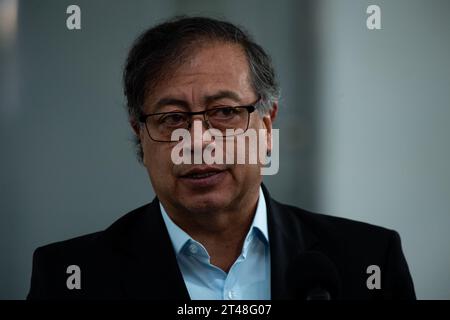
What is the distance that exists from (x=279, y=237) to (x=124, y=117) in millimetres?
772

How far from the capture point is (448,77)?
7.65 feet

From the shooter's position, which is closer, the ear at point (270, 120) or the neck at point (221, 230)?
the neck at point (221, 230)

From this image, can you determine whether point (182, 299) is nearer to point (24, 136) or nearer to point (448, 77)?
point (24, 136)

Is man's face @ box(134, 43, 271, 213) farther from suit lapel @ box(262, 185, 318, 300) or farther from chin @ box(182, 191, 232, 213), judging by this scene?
Result: suit lapel @ box(262, 185, 318, 300)

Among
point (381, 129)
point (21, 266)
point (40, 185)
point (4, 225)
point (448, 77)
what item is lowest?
point (21, 266)

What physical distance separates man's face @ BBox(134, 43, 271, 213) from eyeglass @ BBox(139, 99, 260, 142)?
0.05 feet

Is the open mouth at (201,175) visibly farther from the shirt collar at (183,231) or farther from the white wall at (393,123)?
the white wall at (393,123)

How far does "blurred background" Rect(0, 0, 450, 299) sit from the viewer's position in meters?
2.25

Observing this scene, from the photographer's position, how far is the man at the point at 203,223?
179 cm

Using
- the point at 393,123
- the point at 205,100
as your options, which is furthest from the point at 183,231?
the point at 393,123

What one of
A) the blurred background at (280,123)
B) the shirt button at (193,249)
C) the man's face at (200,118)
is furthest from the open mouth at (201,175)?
the blurred background at (280,123)

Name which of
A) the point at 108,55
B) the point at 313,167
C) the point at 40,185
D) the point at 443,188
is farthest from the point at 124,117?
the point at 443,188

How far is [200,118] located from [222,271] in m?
0.48

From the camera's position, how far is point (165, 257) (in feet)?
6.05
